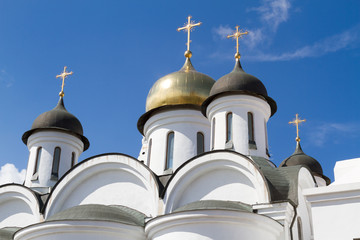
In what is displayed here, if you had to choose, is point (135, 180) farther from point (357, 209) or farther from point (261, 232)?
point (357, 209)

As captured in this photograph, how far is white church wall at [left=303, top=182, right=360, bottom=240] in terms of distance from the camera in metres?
8.23

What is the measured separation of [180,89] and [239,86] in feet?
6.59

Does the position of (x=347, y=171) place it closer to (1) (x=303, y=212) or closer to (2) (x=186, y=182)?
(1) (x=303, y=212)

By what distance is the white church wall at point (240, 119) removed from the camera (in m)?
13.1

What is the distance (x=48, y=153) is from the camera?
50.7 ft

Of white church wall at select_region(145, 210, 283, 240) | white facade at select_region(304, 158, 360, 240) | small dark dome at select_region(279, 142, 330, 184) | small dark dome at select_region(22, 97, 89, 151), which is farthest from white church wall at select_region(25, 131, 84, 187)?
white facade at select_region(304, 158, 360, 240)

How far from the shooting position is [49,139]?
613 inches

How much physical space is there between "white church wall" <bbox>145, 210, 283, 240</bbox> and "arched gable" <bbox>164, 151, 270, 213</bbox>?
1.10 m

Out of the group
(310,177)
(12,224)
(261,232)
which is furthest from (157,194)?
(12,224)

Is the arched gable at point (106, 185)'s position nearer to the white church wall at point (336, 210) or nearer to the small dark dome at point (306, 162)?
the white church wall at point (336, 210)

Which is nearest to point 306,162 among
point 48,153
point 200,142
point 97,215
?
point 200,142

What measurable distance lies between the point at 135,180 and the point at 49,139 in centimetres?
397

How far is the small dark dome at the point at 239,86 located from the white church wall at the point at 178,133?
2.15 feet

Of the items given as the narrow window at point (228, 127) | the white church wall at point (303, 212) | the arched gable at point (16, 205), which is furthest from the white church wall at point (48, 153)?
the white church wall at point (303, 212)
